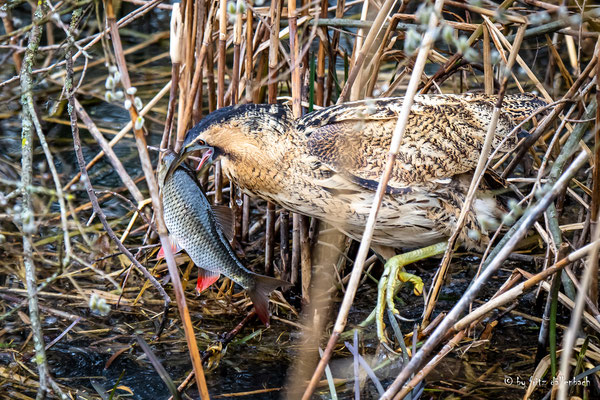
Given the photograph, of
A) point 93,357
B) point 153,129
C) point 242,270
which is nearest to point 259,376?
point 242,270

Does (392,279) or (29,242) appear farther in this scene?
(392,279)

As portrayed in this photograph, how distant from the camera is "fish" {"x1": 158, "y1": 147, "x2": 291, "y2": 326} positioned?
3016mm

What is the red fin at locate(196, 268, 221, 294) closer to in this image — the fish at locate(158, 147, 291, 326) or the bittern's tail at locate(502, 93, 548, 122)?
the fish at locate(158, 147, 291, 326)

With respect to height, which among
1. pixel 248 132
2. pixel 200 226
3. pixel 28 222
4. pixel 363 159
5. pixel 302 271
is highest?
pixel 28 222

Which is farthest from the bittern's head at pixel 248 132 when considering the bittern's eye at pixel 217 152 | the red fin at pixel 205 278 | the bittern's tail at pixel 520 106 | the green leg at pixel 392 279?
the bittern's tail at pixel 520 106

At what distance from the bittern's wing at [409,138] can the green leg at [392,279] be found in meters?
0.34

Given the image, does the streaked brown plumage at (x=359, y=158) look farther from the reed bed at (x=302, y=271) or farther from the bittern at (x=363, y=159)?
the reed bed at (x=302, y=271)

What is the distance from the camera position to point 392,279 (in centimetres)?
320

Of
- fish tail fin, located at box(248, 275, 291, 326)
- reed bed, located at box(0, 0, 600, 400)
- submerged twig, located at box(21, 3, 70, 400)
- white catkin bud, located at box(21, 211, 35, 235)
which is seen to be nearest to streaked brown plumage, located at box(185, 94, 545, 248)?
reed bed, located at box(0, 0, 600, 400)

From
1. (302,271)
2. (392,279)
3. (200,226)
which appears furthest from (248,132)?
(392,279)

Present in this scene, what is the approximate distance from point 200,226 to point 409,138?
0.99 m

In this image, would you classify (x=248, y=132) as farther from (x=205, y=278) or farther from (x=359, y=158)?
(x=205, y=278)

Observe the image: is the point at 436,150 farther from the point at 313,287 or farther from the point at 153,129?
the point at 153,129

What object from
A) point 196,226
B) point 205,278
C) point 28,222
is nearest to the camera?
point 28,222
